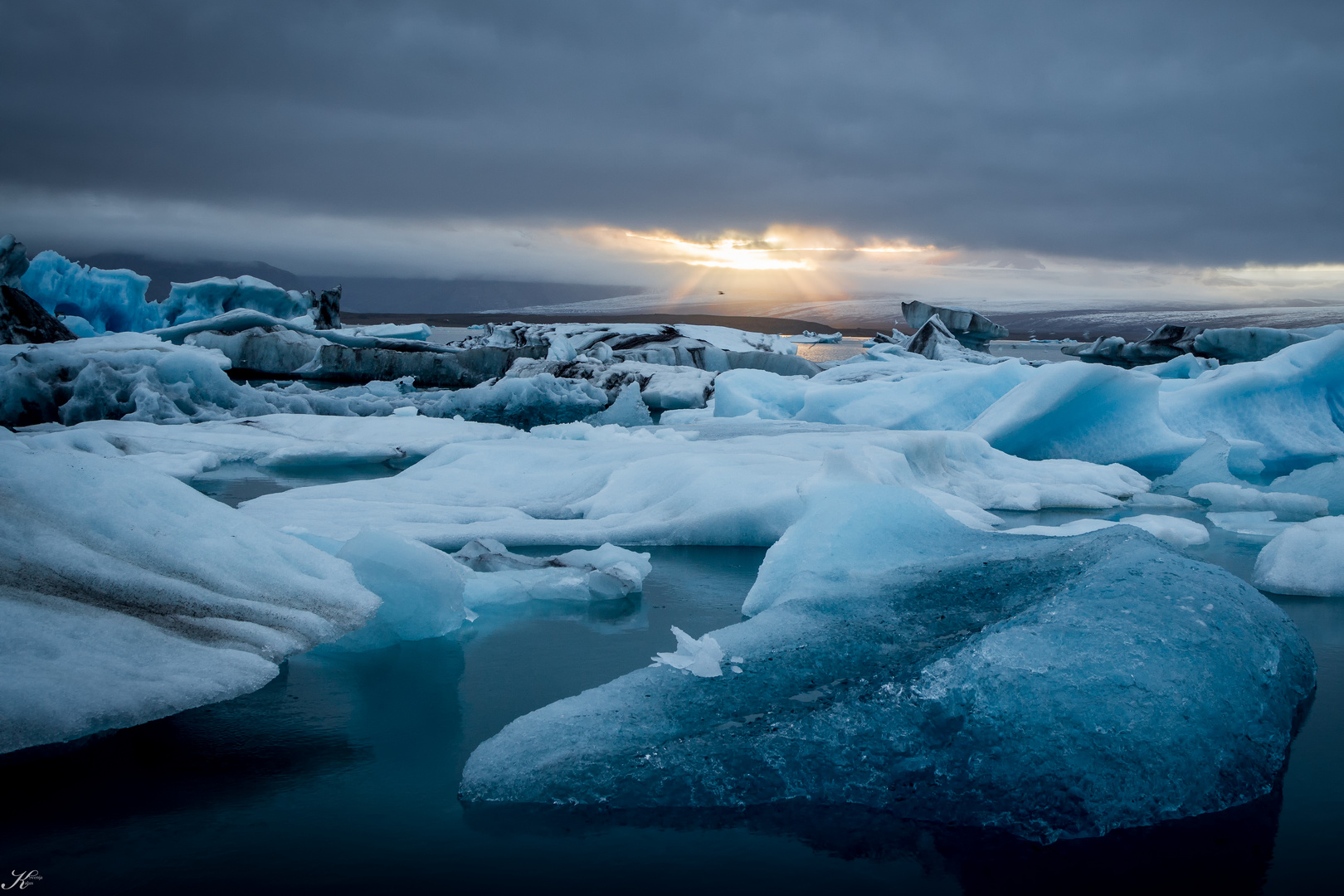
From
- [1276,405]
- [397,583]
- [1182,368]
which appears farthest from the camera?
[1182,368]

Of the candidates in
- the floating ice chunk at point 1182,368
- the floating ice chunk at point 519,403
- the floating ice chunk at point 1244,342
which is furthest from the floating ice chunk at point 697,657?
the floating ice chunk at point 1244,342

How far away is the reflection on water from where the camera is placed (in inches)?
58.4

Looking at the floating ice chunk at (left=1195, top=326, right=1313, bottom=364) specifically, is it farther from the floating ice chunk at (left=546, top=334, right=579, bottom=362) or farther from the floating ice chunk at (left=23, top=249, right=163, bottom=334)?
the floating ice chunk at (left=23, top=249, right=163, bottom=334)

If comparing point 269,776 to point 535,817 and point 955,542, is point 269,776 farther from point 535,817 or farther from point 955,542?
point 955,542

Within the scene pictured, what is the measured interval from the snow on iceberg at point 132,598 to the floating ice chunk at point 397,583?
0.33 ft

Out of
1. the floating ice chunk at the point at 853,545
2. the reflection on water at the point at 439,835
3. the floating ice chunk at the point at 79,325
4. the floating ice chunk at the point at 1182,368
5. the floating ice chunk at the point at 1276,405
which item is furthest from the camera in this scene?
the floating ice chunk at the point at 79,325

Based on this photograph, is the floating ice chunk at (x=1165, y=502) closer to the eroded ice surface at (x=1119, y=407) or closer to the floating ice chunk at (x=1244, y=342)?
the eroded ice surface at (x=1119, y=407)

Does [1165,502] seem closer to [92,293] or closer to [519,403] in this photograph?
[519,403]

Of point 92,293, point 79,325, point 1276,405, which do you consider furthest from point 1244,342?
point 92,293

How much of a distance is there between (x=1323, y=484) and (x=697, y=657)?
494 cm

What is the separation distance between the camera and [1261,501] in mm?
5113

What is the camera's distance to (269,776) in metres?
1.79

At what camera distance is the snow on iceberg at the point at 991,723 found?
1.69 m

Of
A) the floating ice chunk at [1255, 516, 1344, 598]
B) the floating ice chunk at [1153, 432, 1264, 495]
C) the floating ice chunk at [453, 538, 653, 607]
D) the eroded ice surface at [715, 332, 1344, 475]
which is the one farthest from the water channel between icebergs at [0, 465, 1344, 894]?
the eroded ice surface at [715, 332, 1344, 475]
